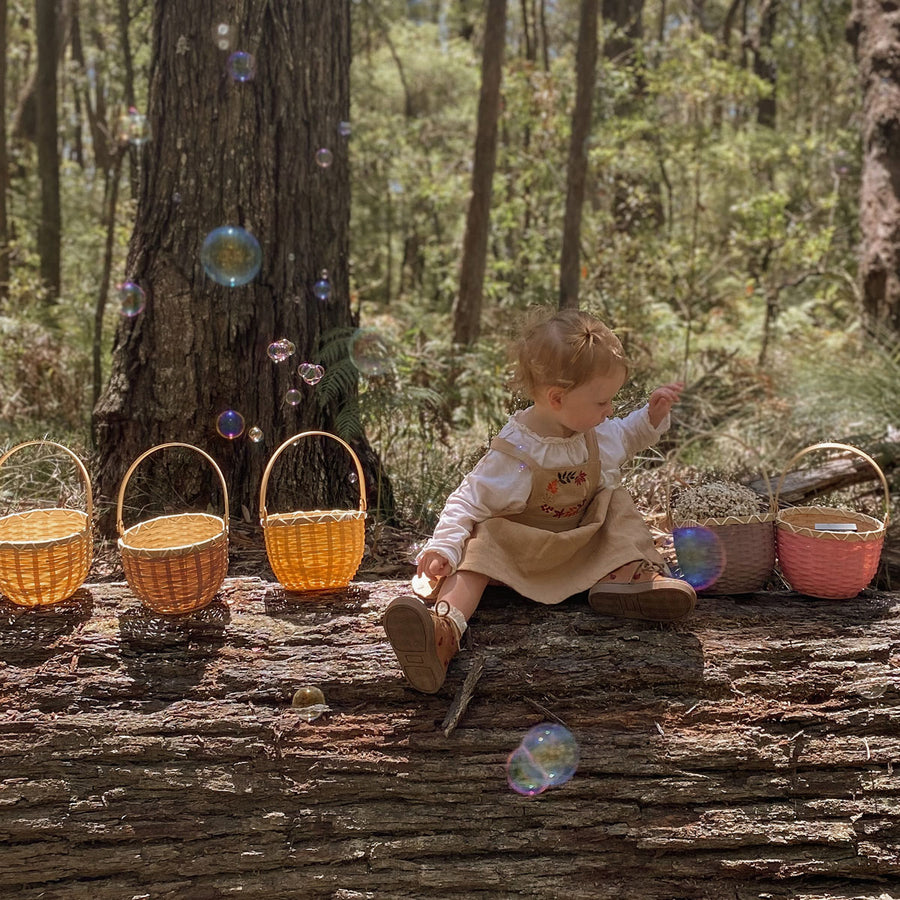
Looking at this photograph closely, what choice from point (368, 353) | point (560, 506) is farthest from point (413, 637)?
point (368, 353)

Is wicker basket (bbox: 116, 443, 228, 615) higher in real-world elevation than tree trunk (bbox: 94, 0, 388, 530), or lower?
lower

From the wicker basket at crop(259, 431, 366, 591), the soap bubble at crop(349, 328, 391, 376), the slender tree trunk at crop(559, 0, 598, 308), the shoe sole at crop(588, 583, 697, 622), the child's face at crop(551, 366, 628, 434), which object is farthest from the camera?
the slender tree trunk at crop(559, 0, 598, 308)

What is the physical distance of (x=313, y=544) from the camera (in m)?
2.69

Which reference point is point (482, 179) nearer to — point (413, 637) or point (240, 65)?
point (240, 65)

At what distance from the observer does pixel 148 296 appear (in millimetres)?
3596

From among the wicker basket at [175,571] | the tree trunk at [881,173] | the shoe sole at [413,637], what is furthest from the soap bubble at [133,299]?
the tree trunk at [881,173]

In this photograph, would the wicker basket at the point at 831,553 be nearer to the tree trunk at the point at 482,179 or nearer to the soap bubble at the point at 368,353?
the soap bubble at the point at 368,353

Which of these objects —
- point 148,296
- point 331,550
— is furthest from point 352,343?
point 331,550

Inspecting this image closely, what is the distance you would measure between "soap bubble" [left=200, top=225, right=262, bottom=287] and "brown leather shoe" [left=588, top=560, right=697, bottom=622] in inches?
80.6

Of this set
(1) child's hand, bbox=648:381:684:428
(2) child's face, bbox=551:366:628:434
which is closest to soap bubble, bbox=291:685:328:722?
(2) child's face, bbox=551:366:628:434

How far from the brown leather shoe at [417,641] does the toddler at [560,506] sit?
0.36 feet

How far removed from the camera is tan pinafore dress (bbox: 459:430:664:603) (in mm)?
2611

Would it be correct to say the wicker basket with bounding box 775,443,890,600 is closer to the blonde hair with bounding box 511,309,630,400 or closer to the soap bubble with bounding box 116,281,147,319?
the blonde hair with bounding box 511,309,630,400

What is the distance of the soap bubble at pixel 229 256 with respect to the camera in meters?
3.55
